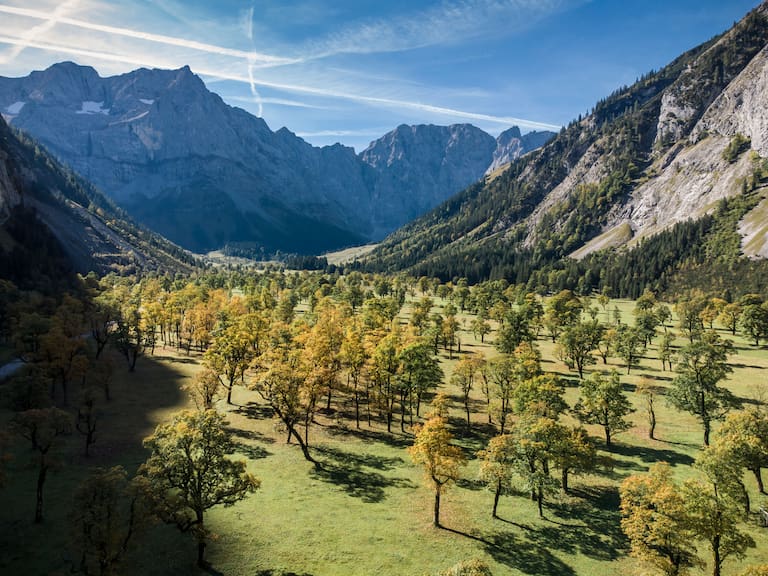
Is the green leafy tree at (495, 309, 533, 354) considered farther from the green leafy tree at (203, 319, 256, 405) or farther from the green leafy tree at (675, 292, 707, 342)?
the green leafy tree at (675, 292, 707, 342)

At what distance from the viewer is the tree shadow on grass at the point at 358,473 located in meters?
48.7

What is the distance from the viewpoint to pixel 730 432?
46.0m

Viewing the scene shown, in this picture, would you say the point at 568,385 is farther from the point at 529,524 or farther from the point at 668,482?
the point at 668,482

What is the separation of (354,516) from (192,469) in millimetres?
17467

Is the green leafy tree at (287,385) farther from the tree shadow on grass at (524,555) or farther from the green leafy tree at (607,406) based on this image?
the green leafy tree at (607,406)

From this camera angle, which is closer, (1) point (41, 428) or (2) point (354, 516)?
(1) point (41, 428)

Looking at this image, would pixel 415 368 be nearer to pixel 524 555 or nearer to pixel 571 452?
pixel 571 452

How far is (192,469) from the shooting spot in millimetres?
34250

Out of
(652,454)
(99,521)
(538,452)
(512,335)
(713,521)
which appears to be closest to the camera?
(99,521)

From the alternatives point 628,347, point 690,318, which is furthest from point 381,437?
point 690,318

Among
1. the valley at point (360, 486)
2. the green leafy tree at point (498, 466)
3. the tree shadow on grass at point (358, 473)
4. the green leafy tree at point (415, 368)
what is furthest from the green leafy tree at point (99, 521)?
the green leafy tree at point (415, 368)

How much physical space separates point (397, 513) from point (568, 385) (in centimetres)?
5604

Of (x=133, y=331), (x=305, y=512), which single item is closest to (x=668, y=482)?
(x=305, y=512)

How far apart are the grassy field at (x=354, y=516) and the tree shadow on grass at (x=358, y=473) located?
0.44 ft
